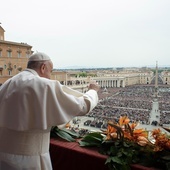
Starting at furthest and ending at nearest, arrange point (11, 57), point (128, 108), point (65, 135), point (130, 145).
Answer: point (128, 108) → point (11, 57) → point (65, 135) → point (130, 145)

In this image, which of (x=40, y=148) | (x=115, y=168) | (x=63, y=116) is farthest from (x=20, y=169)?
(x=115, y=168)

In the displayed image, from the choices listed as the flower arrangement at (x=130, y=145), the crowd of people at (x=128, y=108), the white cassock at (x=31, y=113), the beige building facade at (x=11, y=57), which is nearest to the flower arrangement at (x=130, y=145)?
the flower arrangement at (x=130, y=145)

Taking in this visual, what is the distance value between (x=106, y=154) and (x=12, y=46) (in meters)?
1.89

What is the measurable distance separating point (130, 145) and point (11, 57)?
1.86 m

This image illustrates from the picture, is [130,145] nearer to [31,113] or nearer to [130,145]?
[130,145]

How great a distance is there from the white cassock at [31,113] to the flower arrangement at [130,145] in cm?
26

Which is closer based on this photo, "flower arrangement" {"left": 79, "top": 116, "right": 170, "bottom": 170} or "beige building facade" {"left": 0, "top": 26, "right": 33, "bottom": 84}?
"flower arrangement" {"left": 79, "top": 116, "right": 170, "bottom": 170}

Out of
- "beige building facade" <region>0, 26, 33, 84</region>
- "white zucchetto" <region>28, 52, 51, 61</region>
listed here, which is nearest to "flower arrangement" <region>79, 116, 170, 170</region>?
"white zucchetto" <region>28, 52, 51, 61</region>

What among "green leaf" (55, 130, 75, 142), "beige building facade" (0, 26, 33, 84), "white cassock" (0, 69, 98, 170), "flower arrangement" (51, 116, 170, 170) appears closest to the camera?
"white cassock" (0, 69, 98, 170)

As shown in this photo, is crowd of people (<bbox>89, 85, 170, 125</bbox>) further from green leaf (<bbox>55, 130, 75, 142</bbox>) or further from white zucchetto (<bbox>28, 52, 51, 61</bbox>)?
white zucchetto (<bbox>28, 52, 51, 61</bbox>)

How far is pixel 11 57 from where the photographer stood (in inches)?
91.7

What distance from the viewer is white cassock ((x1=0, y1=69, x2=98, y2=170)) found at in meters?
0.61

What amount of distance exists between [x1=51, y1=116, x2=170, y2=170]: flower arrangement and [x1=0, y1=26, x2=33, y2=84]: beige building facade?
1.52m

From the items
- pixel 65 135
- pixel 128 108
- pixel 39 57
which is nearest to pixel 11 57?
pixel 65 135
